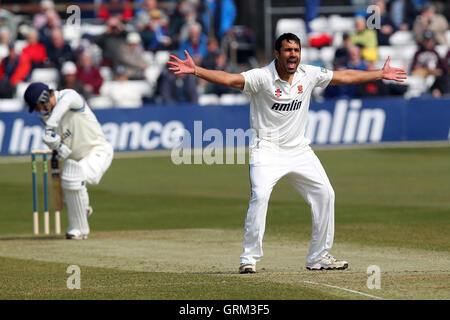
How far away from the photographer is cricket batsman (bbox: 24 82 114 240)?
44.3 ft

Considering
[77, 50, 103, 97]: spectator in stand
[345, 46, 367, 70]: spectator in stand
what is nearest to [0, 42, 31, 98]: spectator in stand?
[77, 50, 103, 97]: spectator in stand

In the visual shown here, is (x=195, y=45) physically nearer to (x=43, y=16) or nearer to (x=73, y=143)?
(x=43, y=16)

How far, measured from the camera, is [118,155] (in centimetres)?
2577

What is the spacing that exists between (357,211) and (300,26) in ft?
48.6

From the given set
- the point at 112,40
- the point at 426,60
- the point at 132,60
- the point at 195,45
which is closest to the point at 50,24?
the point at 112,40

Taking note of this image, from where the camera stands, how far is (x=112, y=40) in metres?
27.7

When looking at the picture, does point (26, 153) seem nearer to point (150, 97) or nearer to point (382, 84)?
point (150, 97)

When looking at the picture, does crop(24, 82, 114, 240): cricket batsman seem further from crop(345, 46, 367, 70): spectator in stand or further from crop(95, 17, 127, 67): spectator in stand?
crop(345, 46, 367, 70): spectator in stand

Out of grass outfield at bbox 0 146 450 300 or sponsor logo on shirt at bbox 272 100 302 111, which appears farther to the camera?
sponsor logo on shirt at bbox 272 100 302 111

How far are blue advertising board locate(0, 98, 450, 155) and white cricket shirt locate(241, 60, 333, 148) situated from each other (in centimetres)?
1552

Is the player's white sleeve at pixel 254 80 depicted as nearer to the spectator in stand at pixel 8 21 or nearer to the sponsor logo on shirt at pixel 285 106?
the sponsor logo on shirt at pixel 285 106

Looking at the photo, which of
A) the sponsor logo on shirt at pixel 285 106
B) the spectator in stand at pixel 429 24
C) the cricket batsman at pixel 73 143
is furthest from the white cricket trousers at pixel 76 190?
the spectator in stand at pixel 429 24

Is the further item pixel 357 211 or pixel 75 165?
pixel 357 211

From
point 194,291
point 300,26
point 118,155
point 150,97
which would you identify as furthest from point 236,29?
point 194,291
